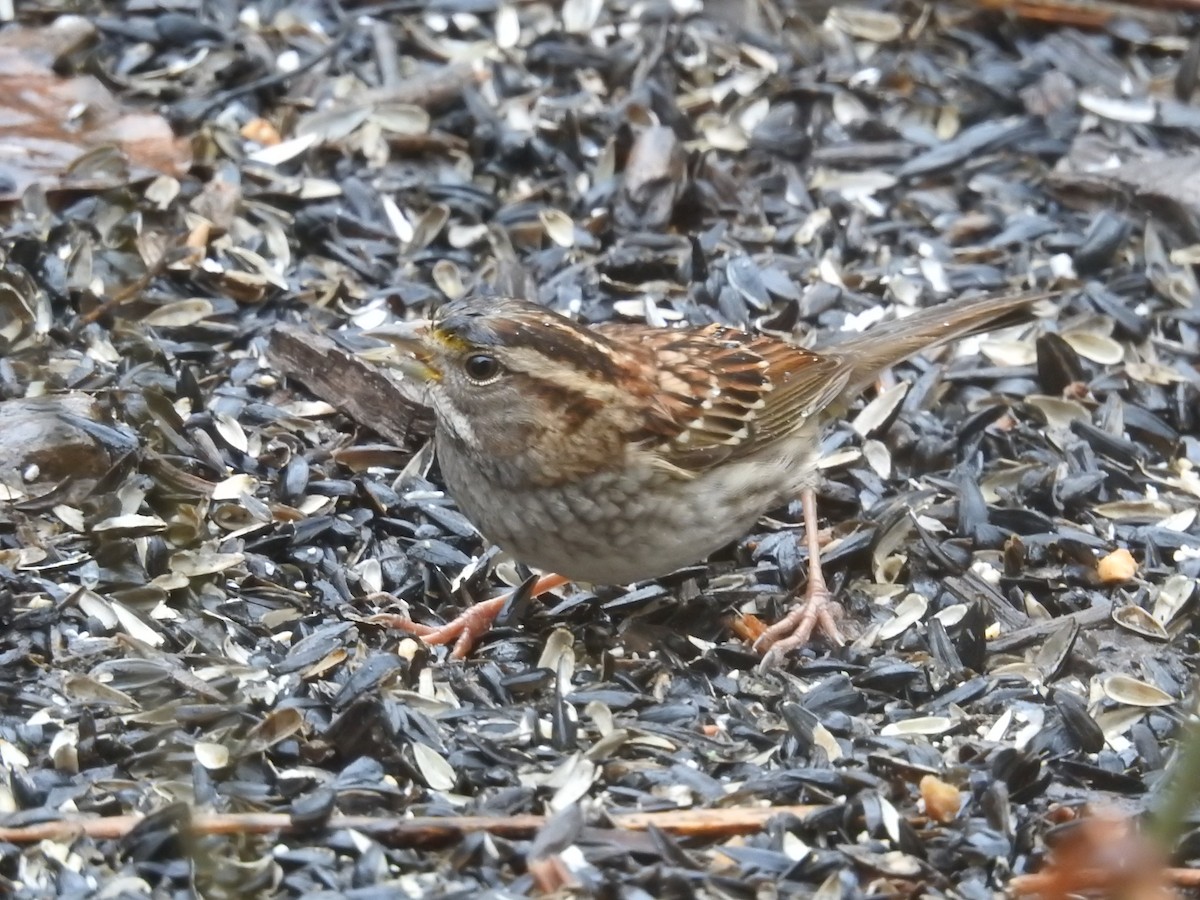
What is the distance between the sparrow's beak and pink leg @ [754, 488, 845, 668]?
124 centimetres

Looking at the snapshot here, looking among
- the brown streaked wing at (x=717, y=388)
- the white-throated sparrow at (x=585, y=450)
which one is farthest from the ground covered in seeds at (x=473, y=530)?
the brown streaked wing at (x=717, y=388)

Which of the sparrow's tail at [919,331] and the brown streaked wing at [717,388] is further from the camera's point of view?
the sparrow's tail at [919,331]

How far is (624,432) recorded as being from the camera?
523 centimetres

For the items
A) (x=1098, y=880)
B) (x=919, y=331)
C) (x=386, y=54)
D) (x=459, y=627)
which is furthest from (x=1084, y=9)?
(x=1098, y=880)

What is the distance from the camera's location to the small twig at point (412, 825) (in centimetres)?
427

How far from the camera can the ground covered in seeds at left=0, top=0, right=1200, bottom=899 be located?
14.7 ft

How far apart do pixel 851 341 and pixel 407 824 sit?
8.38ft

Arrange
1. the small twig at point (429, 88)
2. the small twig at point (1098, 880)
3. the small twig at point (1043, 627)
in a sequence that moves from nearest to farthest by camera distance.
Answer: the small twig at point (1098, 880), the small twig at point (1043, 627), the small twig at point (429, 88)

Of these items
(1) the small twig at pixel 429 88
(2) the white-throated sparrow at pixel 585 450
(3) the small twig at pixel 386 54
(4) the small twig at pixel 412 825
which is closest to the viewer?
(4) the small twig at pixel 412 825

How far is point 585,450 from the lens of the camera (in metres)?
5.15

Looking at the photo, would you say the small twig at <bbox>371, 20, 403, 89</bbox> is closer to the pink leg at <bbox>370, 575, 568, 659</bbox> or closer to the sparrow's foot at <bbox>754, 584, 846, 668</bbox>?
the pink leg at <bbox>370, 575, 568, 659</bbox>

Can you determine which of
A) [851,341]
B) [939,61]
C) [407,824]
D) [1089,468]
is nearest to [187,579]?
[407,824]

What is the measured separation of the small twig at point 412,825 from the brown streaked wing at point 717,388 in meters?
1.21

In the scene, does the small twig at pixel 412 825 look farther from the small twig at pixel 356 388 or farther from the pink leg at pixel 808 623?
the small twig at pixel 356 388
